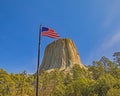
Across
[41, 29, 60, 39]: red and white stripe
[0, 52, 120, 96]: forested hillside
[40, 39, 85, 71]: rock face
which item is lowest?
[41, 29, 60, 39]: red and white stripe

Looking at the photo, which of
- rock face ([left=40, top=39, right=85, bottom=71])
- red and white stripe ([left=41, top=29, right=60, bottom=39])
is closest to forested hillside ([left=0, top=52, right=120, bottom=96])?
red and white stripe ([left=41, top=29, right=60, bottom=39])

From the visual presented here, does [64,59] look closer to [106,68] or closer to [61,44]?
[61,44]

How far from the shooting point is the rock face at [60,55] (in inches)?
4579

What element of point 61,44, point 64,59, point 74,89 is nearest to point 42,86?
point 74,89

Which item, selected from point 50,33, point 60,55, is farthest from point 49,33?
point 60,55

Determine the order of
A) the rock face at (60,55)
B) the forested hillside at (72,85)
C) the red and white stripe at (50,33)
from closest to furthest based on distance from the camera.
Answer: the red and white stripe at (50,33), the forested hillside at (72,85), the rock face at (60,55)

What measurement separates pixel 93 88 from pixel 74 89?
10.8 feet

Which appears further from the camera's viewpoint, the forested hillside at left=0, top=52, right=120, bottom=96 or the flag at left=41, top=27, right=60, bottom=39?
the forested hillside at left=0, top=52, right=120, bottom=96

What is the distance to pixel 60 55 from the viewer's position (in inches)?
4756

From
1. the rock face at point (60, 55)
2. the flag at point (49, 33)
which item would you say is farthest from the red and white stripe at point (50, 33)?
the rock face at point (60, 55)

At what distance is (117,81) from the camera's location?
1618 inches

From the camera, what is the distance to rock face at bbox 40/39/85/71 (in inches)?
4579

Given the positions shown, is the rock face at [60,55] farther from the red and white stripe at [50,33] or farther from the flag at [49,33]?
the red and white stripe at [50,33]

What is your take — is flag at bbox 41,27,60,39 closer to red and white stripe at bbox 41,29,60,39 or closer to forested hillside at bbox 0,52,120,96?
red and white stripe at bbox 41,29,60,39
